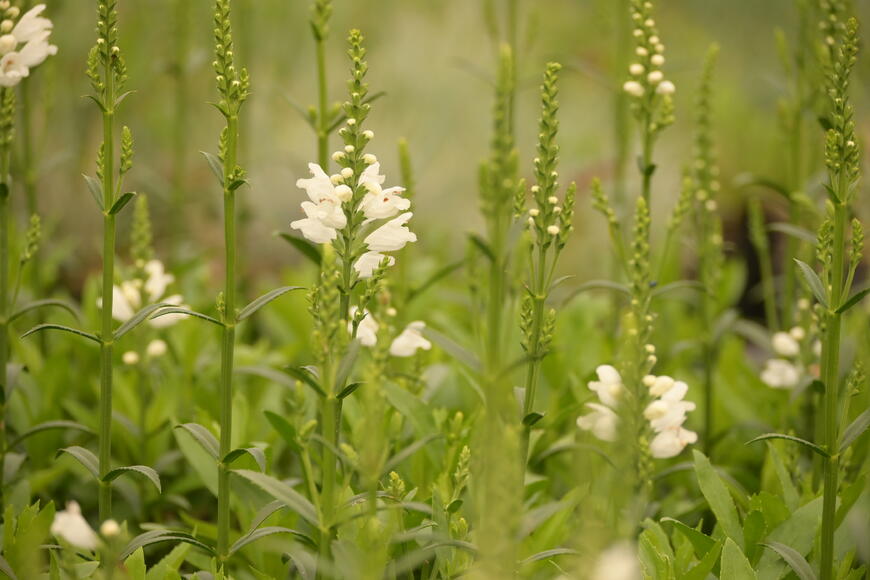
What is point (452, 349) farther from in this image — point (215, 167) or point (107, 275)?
point (107, 275)

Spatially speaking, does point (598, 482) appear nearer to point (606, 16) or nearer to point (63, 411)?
point (63, 411)

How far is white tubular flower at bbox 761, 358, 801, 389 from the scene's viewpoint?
3.10 m

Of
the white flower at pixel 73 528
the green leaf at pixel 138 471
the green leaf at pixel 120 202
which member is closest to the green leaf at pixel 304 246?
the green leaf at pixel 120 202

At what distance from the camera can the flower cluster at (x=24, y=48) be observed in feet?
7.22

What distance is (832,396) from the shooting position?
7.00ft

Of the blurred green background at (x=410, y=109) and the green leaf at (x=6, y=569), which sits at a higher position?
the blurred green background at (x=410, y=109)

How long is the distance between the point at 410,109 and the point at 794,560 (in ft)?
16.4

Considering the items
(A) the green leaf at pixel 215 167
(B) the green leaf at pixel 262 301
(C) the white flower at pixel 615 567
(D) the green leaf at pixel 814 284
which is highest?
(A) the green leaf at pixel 215 167

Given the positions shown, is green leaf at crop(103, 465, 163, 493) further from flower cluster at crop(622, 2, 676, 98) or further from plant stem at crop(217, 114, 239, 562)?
flower cluster at crop(622, 2, 676, 98)

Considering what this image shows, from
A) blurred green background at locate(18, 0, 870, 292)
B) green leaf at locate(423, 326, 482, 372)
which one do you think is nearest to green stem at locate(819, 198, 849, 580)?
green leaf at locate(423, 326, 482, 372)

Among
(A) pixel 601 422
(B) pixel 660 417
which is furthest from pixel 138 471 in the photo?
(B) pixel 660 417

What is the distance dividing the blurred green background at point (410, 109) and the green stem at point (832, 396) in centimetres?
306

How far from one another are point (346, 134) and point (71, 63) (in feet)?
14.8

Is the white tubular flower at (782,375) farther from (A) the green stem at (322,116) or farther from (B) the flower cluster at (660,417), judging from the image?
(A) the green stem at (322,116)
